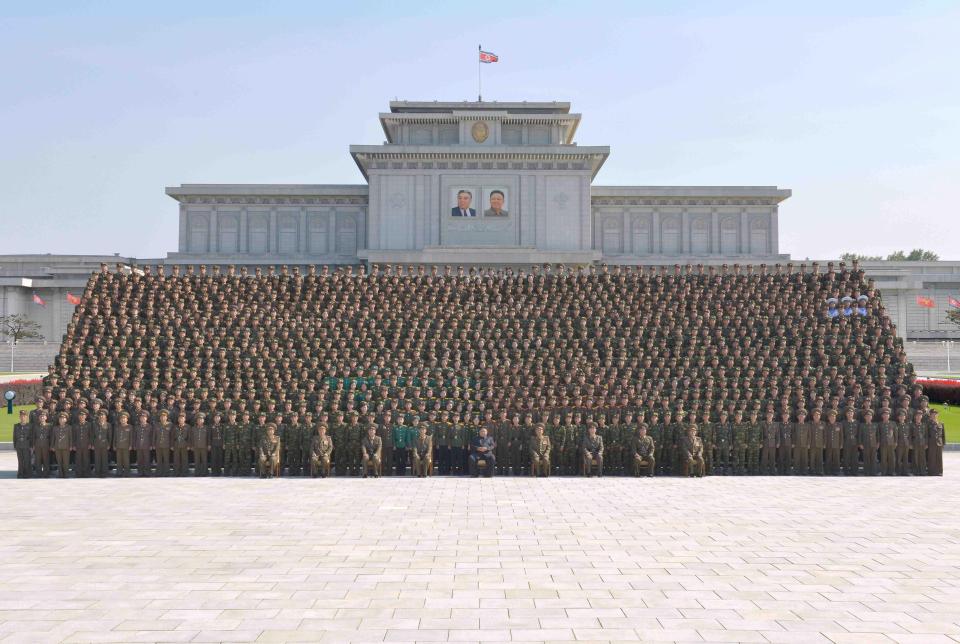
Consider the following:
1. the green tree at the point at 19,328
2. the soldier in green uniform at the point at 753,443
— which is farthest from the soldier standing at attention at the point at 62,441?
the green tree at the point at 19,328

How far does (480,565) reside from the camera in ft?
28.6

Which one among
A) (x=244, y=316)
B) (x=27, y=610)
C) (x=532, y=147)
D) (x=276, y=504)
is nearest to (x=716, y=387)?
(x=276, y=504)

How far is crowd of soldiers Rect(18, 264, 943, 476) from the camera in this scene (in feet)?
52.4

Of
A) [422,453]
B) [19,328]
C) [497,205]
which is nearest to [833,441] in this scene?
[422,453]

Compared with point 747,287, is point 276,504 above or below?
below

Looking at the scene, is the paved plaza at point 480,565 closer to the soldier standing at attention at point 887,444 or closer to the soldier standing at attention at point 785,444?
the soldier standing at attention at point 887,444

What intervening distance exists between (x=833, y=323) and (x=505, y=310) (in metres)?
7.97

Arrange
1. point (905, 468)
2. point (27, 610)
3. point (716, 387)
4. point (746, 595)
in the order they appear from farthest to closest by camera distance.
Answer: point (716, 387) < point (905, 468) < point (746, 595) < point (27, 610)

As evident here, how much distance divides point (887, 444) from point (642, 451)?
4.80 meters

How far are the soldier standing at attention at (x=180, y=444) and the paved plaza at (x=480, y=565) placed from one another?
6.33 feet

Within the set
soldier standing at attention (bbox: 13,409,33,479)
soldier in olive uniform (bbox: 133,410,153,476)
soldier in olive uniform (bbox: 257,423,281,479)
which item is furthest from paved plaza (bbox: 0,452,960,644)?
soldier standing at attention (bbox: 13,409,33,479)

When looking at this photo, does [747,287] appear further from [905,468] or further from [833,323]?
[905,468]

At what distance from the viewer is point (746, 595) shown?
763 centimetres

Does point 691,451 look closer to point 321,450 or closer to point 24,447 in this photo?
point 321,450
